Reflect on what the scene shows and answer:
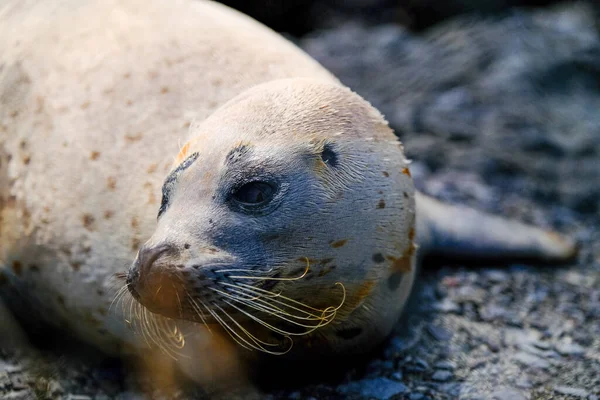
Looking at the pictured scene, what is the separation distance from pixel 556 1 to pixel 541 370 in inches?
251

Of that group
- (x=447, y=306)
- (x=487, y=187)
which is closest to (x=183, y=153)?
(x=447, y=306)

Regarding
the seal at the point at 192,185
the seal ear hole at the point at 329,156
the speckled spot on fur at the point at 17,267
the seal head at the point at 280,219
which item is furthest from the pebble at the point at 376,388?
the speckled spot on fur at the point at 17,267

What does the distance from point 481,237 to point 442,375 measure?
1.49m

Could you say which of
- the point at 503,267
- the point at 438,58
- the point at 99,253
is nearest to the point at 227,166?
the point at 99,253

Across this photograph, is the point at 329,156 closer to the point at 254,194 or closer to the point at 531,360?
the point at 254,194

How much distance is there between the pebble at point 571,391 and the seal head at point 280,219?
1.01m

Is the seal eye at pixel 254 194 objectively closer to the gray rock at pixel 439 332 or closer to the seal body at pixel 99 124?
the seal body at pixel 99 124

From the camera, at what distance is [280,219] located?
2.47m

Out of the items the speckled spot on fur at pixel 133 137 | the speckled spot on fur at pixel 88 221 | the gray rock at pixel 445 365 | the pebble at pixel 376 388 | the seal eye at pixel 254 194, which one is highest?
the seal eye at pixel 254 194

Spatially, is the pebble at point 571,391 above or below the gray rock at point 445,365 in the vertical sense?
below

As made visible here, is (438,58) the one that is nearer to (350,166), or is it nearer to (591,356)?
(591,356)

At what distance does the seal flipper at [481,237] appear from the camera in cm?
446

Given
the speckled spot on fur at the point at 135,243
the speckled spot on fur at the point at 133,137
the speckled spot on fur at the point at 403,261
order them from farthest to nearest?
the speckled spot on fur at the point at 133,137
the speckled spot on fur at the point at 135,243
the speckled spot on fur at the point at 403,261

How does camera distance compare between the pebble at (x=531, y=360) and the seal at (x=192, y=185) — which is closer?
the seal at (x=192, y=185)
